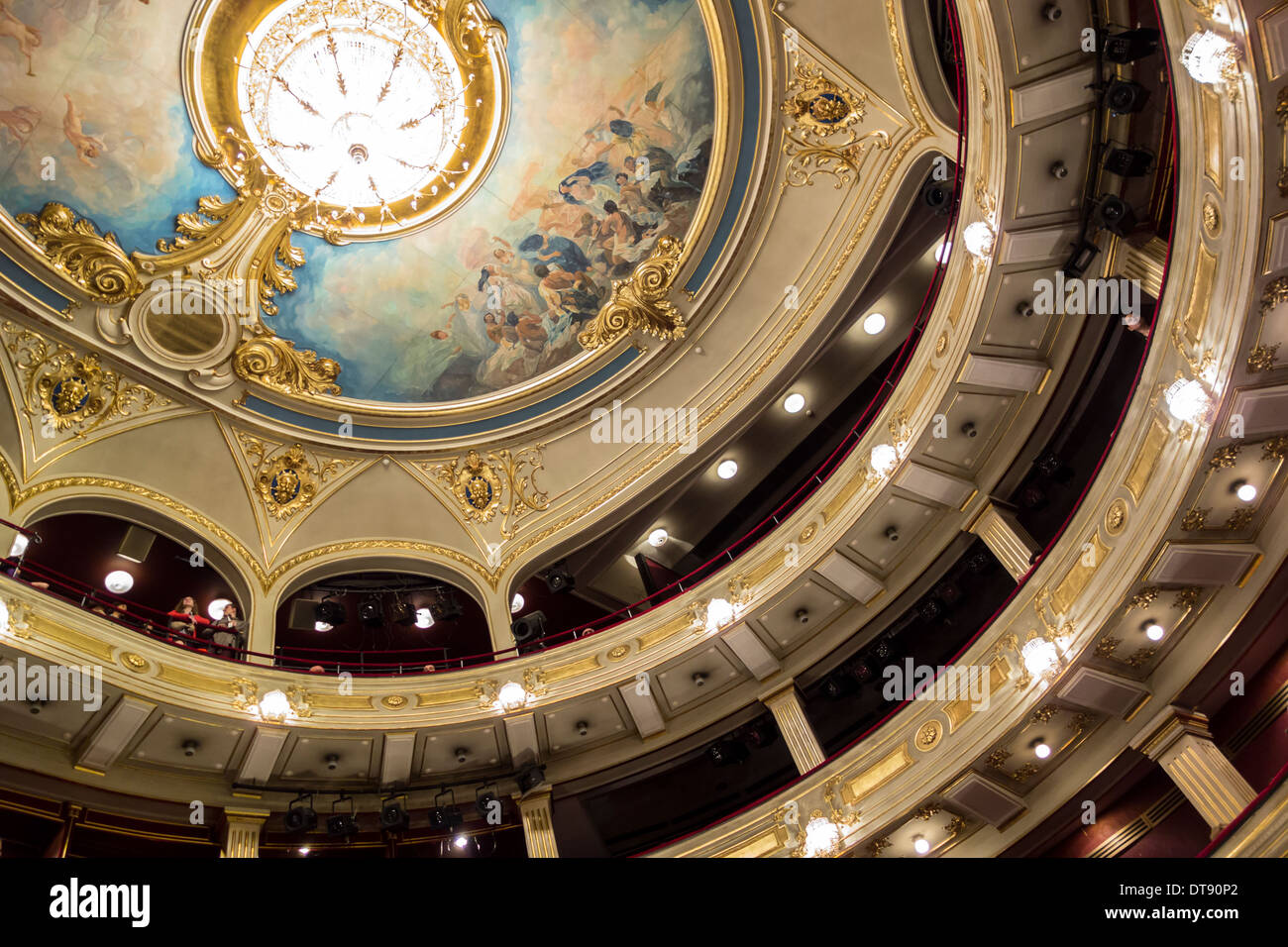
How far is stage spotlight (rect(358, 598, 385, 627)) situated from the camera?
15.9 meters

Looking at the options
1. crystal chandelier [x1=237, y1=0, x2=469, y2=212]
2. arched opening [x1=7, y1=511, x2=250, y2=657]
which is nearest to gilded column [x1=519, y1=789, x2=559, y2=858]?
arched opening [x1=7, y1=511, x2=250, y2=657]

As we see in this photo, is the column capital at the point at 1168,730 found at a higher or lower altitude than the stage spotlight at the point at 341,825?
lower

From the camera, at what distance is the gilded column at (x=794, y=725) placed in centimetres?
1296

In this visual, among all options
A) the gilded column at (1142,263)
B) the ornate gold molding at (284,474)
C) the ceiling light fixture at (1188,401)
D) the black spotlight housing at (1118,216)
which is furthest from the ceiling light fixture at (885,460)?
the ornate gold molding at (284,474)

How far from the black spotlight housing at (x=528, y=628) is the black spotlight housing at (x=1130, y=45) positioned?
11727 millimetres

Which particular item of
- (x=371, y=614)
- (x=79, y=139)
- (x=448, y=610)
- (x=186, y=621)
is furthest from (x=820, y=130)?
(x=186, y=621)

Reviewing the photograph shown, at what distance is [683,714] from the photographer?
14703 millimetres

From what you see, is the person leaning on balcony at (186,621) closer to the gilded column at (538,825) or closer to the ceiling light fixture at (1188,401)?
the gilded column at (538,825)

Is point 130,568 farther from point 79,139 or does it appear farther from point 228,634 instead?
point 79,139

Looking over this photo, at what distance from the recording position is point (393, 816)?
1316 centimetres

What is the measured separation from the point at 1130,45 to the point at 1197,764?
24.7ft

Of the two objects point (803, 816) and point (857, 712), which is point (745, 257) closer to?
point (857, 712)

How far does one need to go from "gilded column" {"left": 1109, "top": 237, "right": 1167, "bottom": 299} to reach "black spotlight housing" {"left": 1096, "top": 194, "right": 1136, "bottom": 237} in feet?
1.03

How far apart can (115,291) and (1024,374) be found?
15.0m
